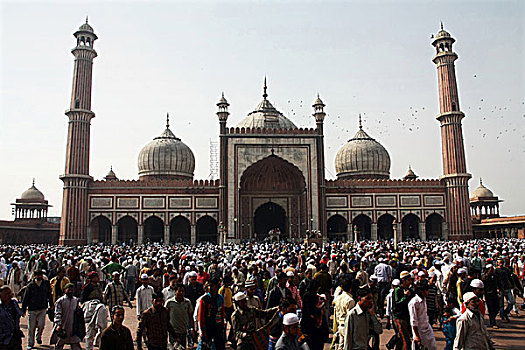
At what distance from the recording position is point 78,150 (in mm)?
29266

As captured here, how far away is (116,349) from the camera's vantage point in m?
4.37

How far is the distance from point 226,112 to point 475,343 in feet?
88.2

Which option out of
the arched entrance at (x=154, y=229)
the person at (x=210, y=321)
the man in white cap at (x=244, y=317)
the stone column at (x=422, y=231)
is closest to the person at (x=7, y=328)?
the person at (x=210, y=321)

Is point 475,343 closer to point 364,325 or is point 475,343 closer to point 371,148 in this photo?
point 364,325

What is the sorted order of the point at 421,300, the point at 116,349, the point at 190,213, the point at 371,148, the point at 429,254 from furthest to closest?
the point at 371,148
the point at 190,213
the point at 429,254
the point at 421,300
the point at 116,349

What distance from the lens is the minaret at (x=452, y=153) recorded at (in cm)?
3044

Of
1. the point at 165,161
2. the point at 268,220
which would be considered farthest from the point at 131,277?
the point at 165,161

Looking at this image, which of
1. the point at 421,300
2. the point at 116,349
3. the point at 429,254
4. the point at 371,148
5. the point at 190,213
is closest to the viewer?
the point at 116,349

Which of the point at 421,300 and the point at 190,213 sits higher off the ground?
the point at 190,213

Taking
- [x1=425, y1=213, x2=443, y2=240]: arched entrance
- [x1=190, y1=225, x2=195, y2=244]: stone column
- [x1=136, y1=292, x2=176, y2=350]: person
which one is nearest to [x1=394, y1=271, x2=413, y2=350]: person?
[x1=136, y1=292, x2=176, y2=350]: person

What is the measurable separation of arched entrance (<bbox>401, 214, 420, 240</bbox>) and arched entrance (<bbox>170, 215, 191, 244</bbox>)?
48.6 ft

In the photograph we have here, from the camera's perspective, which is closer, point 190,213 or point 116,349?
point 116,349

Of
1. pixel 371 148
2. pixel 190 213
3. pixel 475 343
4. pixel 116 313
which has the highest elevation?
pixel 371 148

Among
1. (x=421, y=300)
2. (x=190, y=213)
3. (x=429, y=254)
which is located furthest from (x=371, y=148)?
(x=421, y=300)
